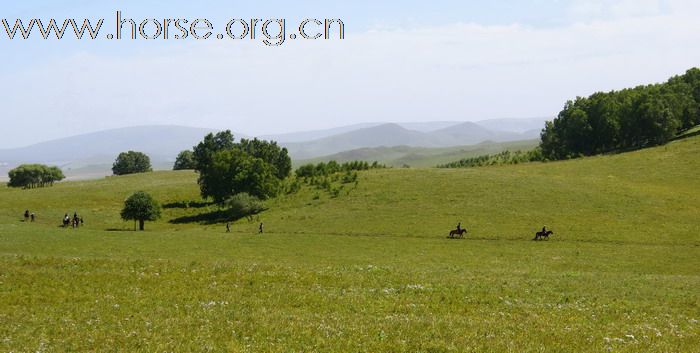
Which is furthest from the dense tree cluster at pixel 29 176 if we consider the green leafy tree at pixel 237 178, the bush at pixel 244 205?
the bush at pixel 244 205

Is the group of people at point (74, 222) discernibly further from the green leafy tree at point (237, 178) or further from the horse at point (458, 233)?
the horse at point (458, 233)

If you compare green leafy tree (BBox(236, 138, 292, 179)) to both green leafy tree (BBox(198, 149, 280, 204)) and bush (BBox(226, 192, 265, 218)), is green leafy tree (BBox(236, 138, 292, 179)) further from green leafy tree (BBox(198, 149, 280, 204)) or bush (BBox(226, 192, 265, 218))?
bush (BBox(226, 192, 265, 218))

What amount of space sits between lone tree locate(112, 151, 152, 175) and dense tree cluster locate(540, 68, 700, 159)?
129954 millimetres

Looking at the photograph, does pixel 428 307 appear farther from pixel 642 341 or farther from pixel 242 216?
pixel 242 216

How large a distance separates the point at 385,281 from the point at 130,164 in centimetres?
17478

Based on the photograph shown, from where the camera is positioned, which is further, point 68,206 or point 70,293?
point 68,206

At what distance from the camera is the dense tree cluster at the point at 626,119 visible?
399ft

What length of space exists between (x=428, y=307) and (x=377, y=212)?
5354 centimetres

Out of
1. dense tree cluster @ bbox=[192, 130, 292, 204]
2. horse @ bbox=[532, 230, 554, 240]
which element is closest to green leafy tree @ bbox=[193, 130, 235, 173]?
dense tree cluster @ bbox=[192, 130, 292, 204]

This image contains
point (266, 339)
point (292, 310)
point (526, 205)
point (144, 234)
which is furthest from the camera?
point (526, 205)

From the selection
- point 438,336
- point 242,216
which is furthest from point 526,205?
point 438,336

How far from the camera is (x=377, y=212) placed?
249 feet

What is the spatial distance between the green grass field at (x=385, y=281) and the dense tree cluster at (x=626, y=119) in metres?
49.6

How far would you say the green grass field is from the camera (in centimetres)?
1734
